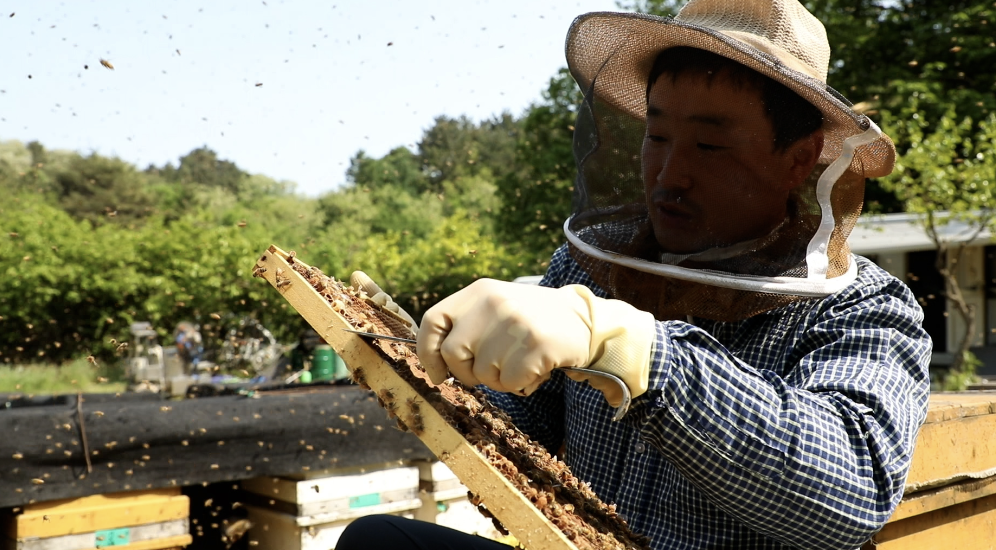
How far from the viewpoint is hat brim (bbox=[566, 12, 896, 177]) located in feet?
5.15

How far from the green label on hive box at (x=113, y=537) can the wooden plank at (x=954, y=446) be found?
3385mm

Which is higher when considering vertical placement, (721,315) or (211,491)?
(721,315)

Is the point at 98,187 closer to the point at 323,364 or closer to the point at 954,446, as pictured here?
the point at 323,364

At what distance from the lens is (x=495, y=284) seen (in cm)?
123

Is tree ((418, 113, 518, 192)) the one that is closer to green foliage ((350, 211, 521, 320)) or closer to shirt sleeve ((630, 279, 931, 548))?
green foliage ((350, 211, 521, 320))

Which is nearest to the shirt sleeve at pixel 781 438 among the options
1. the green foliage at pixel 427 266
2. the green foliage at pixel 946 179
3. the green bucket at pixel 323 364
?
the green bucket at pixel 323 364

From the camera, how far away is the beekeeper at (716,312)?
1.25m

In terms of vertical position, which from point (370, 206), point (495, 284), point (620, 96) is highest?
point (620, 96)

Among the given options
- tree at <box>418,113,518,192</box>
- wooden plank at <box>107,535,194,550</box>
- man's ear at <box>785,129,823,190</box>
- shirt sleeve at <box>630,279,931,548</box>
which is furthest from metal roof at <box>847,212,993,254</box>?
tree at <box>418,113,518,192</box>

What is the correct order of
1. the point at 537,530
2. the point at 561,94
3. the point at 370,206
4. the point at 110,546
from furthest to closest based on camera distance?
the point at 370,206, the point at 561,94, the point at 110,546, the point at 537,530

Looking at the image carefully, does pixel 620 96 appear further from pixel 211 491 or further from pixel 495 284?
pixel 211 491

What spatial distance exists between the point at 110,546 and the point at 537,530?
323 centimetres

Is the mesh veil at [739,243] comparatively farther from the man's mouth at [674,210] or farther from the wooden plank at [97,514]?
the wooden plank at [97,514]

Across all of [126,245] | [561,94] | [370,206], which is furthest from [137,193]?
[561,94]
